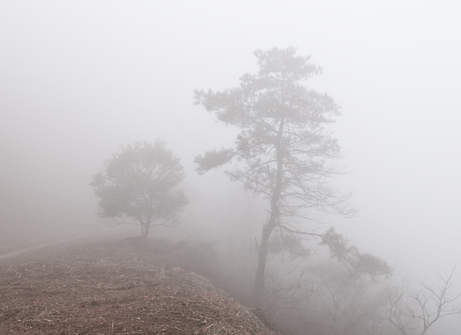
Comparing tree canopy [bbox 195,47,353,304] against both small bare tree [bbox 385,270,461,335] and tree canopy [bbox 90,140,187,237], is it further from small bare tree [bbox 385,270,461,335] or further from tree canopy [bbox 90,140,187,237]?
tree canopy [bbox 90,140,187,237]

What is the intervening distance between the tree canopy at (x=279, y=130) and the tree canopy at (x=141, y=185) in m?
6.37

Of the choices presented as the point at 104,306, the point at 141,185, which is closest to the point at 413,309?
the point at 141,185

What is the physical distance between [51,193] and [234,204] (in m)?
36.4

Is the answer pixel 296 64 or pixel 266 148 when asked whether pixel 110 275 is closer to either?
pixel 266 148

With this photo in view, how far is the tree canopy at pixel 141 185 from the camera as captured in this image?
759 inches

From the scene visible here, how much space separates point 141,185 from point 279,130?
10.2 metres

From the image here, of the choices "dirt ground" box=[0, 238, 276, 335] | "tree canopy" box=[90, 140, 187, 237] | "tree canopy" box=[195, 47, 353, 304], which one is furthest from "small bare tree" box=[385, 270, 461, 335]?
"tree canopy" box=[90, 140, 187, 237]

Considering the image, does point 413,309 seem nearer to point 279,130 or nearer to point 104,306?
point 279,130

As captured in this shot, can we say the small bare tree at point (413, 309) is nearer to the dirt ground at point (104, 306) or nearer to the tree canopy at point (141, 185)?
the dirt ground at point (104, 306)

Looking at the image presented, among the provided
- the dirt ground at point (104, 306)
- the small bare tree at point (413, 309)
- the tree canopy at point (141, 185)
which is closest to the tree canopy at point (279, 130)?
the small bare tree at point (413, 309)

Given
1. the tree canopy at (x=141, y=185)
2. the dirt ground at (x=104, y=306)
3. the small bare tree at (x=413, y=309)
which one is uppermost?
the tree canopy at (x=141, y=185)

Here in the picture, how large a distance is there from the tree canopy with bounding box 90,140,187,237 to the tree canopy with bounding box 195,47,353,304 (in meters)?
6.37

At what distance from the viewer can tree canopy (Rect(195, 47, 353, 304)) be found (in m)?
14.3

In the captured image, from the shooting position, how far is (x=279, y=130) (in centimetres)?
1466
